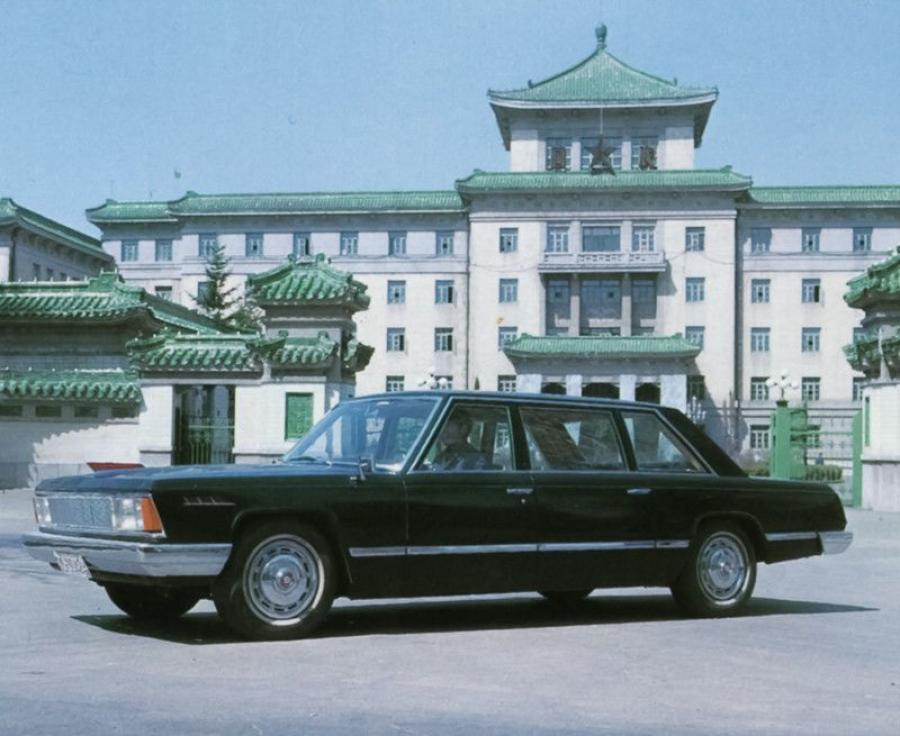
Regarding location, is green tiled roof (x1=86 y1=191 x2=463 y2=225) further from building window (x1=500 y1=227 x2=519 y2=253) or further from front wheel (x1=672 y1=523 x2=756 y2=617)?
front wheel (x1=672 y1=523 x2=756 y2=617)

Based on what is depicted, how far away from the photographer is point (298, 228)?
73625mm

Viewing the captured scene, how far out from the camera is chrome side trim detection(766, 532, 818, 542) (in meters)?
9.38

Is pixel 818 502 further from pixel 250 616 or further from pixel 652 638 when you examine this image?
pixel 250 616

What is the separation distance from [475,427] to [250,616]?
6.11 ft

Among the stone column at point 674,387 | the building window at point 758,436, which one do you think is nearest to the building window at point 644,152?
the stone column at point 674,387

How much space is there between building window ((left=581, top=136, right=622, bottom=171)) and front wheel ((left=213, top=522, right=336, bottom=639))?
218ft

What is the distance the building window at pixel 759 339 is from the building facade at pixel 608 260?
10 cm

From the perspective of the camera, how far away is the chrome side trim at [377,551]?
25.5 feet

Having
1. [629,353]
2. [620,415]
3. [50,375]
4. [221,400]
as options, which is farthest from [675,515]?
[629,353]

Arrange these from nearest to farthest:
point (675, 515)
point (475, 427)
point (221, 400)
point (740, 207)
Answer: point (475, 427) → point (675, 515) → point (221, 400) → point (740, 207)

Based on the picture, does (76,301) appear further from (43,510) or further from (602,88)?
(602,88)

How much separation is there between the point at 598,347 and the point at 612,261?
5.46 meters

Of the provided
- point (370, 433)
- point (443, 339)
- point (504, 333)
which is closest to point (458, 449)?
point (370, 433)

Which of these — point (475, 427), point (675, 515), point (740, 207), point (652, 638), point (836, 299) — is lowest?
point (652, 638)
